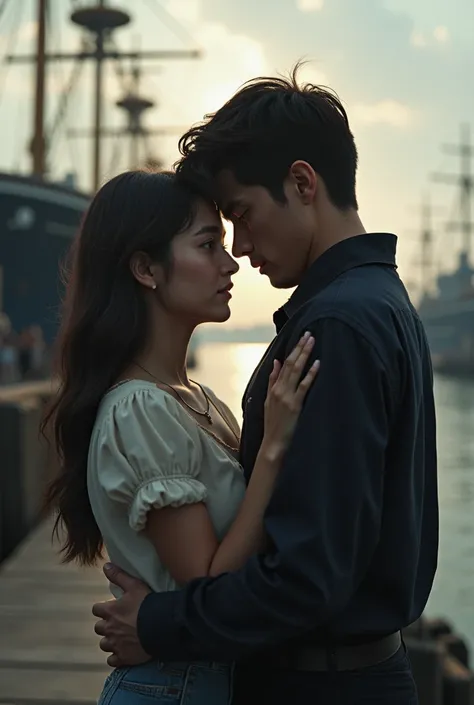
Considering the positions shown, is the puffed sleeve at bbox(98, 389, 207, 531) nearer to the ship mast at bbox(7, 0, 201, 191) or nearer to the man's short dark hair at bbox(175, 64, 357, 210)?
the man's short dark hair at bbox(175, 64, 357, 210)

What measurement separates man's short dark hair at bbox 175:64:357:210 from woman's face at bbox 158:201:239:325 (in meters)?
0.16

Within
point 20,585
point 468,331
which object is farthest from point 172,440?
point 468,331

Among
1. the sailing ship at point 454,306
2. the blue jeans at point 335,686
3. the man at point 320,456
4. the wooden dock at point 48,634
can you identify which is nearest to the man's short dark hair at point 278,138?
the man at point 320,456

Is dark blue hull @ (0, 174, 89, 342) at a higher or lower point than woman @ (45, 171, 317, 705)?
lower

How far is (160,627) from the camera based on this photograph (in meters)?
2.05

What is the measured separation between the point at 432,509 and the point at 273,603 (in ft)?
1.81

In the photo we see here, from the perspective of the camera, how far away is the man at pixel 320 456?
189cm

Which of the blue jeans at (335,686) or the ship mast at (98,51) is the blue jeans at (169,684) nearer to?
the blue jeans at (335,686)

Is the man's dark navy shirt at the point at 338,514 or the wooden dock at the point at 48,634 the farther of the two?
the wooden dock at the point at 48,634

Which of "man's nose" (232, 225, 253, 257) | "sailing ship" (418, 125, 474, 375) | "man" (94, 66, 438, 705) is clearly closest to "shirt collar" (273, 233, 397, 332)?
"man" (94, 66, 438, 705)

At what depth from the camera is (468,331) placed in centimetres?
12350

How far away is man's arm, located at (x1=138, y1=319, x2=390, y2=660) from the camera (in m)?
1.87

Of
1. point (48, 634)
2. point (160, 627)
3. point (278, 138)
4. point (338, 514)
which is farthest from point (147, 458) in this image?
point (48, 634)

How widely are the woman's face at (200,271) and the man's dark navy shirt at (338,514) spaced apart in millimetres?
348
